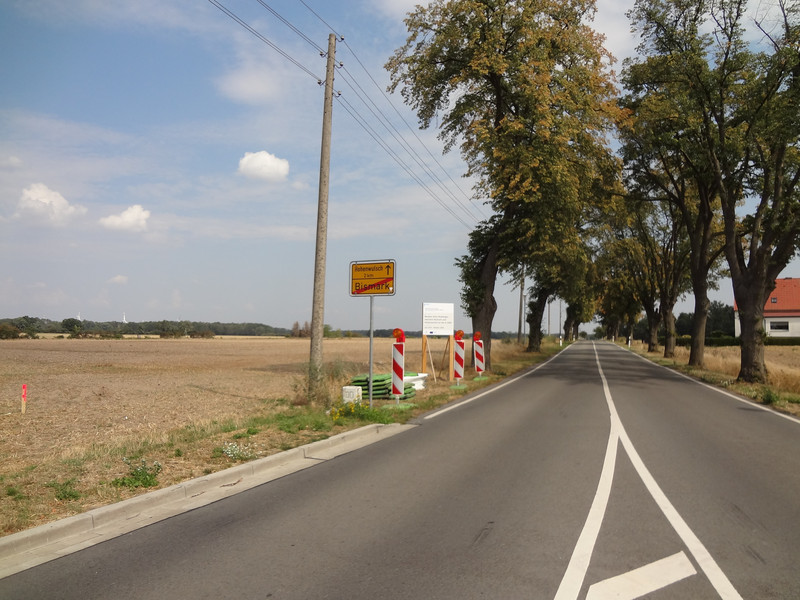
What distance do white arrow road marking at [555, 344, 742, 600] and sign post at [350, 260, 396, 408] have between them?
20.9ft

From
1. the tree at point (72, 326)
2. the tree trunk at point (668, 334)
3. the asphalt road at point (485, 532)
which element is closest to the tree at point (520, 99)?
the asphalt road at point (485, 532)

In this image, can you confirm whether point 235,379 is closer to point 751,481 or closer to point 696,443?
point 696,443

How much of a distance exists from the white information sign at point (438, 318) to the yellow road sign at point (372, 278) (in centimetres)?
868

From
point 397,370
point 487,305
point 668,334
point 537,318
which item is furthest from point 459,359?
point 537,318

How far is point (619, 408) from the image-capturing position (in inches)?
522

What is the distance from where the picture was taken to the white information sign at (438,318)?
22.3 m

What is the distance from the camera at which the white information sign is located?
22312 millimetres

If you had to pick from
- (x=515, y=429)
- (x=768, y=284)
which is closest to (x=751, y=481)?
(x=515, y=429)

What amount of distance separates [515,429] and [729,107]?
18348mm

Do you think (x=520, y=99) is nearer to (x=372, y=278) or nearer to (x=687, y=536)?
(x=372, y=278)

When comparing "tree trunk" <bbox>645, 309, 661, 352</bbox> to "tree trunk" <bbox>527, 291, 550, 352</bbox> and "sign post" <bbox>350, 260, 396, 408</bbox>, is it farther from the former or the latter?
"sign post" <bbox>350, 260, 396, 408</bbox>

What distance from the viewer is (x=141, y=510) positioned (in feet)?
19.0

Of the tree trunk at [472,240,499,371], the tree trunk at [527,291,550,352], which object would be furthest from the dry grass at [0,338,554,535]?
the tree trunk at [527,291,550,352]

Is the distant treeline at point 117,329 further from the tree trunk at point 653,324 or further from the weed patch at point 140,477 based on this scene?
the weed patch at point 140,477
